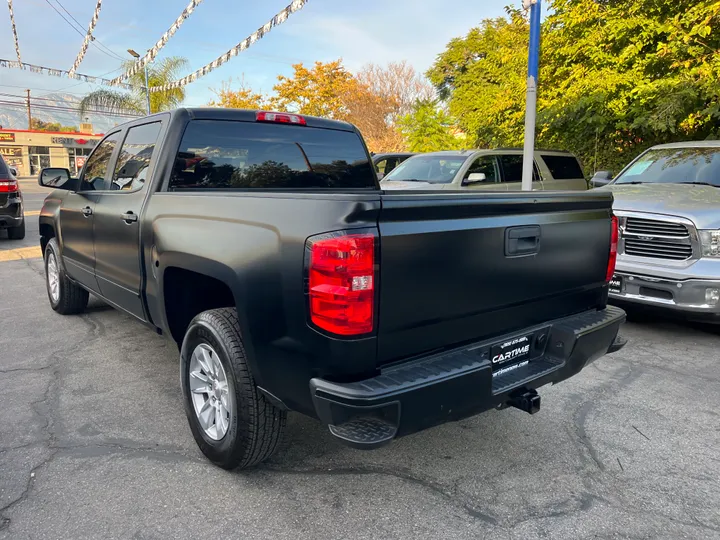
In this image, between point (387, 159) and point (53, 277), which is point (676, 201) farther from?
point (387, 159)

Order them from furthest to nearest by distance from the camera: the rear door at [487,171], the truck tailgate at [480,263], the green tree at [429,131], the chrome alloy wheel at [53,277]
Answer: the green tree at [429,131] < the rear door at [487,171] < the chrome alloy wheel at [53,277] < the truck tailgate at [480,263]

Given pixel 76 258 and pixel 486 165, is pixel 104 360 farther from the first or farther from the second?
pixel 486 165

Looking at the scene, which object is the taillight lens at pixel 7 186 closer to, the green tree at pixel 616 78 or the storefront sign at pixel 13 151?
the green tree at pixel 616 78

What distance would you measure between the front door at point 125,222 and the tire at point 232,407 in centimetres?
98

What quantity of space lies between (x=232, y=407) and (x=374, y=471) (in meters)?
0.83

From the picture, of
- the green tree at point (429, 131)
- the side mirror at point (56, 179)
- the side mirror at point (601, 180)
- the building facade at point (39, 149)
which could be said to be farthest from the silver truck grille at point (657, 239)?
the building facade at point (39, 149)

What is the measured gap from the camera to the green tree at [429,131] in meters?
18.2

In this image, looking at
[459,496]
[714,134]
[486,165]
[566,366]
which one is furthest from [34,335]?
[714,134]

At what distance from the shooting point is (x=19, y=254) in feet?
33.1

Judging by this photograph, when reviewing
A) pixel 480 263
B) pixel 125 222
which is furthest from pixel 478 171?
pixel 480 263

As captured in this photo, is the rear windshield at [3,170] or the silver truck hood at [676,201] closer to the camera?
the silver truck hood at [676,201]

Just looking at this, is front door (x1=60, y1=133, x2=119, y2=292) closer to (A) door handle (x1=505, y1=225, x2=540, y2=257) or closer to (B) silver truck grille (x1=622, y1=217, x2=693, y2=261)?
(A) door handle (x1=505, y1=225, x2=540, y2=257)

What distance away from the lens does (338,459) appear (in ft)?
10.1

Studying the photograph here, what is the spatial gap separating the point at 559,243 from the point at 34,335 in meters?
4.70
